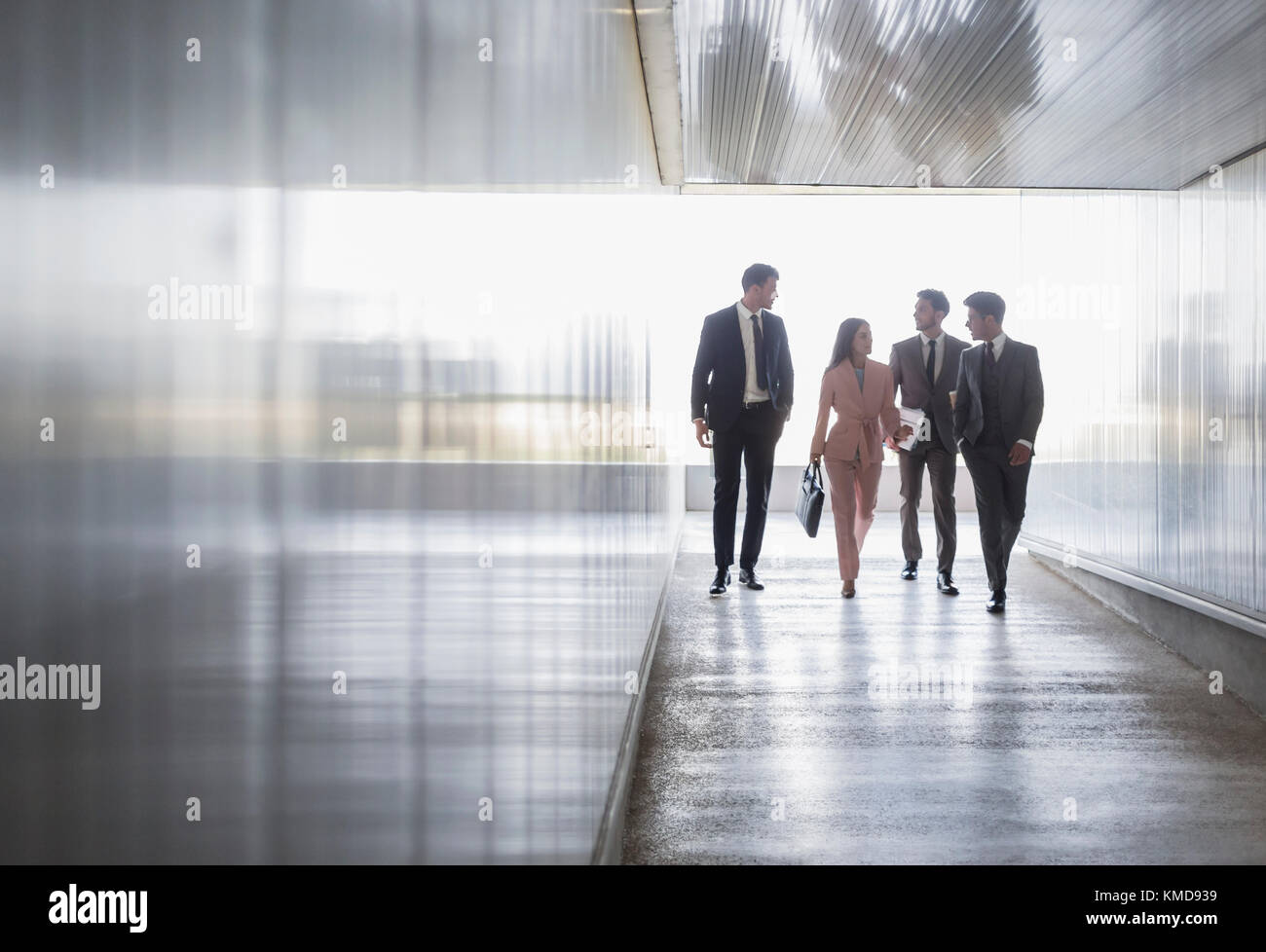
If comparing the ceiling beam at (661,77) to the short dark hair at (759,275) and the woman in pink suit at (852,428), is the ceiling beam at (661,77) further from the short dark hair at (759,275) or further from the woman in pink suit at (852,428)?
the woman in pink suit at (852,428)

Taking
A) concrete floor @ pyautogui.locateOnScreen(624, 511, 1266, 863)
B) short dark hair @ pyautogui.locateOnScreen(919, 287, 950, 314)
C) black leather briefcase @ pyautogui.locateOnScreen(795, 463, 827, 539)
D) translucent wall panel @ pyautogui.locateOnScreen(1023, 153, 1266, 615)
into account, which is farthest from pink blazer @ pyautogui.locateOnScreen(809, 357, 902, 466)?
translucent wall panel @ pyautogui.locateOnScreen(1023, 153, 1266, 615)

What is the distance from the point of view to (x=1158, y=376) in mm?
5832

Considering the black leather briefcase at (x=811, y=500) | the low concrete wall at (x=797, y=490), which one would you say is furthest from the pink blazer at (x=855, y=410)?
the low concrete wall at (x=797, y=490)

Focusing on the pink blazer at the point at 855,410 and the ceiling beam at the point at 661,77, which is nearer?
the ceiling beam at the point at 661,77

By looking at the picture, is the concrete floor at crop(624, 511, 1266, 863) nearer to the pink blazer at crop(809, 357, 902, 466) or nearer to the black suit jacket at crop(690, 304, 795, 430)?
the pink blazer at crop(809, 357, 902, 466)

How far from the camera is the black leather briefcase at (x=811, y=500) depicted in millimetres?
6527

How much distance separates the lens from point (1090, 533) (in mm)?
7016

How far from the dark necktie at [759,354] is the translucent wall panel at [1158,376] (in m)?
2.14

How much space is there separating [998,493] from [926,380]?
1.13 meters

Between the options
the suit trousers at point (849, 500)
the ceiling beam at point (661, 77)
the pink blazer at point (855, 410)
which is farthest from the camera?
the suit trousers at point (849, 500)

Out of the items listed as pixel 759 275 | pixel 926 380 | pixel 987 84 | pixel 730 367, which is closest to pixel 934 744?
pixel 987 84

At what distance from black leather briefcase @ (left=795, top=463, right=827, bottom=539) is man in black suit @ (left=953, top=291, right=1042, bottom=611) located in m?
0.91

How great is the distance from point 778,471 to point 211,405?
491 inches
